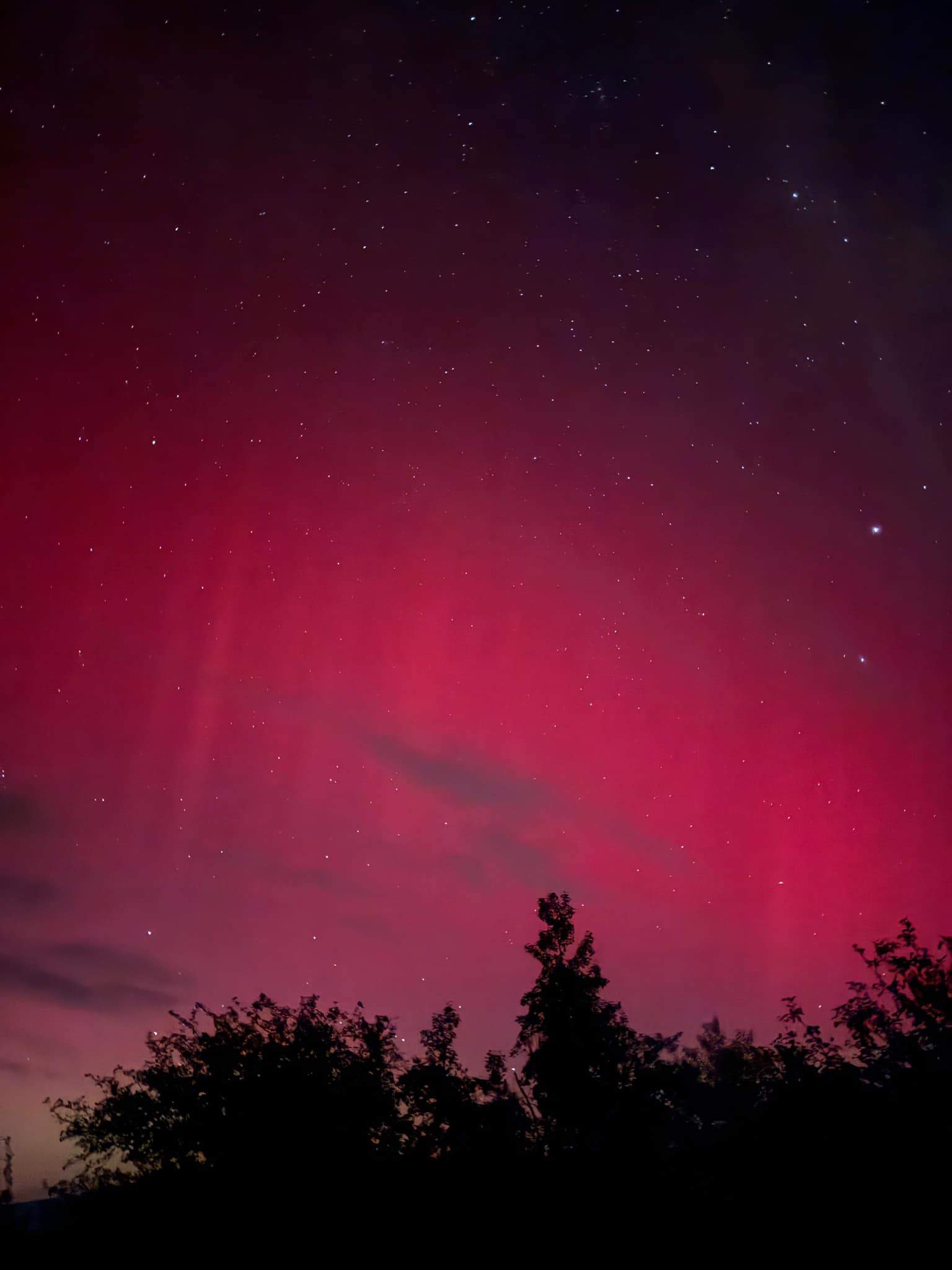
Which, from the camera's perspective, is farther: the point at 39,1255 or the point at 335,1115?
the point at 335,1115

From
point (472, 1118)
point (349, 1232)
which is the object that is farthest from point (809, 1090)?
point (349, 1232)

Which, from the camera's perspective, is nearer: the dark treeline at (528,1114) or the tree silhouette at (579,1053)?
the dark treeline at (528,1114)

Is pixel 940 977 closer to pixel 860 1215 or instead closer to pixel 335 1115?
pixel 860 1215

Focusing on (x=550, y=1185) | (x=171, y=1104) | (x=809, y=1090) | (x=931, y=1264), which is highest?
(x=171, y=1104)

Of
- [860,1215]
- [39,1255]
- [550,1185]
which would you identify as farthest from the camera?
[39,1255]

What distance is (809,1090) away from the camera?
14.1m

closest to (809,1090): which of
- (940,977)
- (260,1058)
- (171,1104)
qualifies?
(940,977)

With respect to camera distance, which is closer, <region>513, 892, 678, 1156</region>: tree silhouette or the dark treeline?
the dark treeline

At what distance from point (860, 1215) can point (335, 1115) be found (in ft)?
37.5

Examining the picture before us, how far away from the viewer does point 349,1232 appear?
15523 millimetres

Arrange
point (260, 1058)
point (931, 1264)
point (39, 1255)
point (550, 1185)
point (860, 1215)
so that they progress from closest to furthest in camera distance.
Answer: point (931, 1264) → point (860, 1215) → point (550, 1185) → point (39, 1255) → point (260, 1058)

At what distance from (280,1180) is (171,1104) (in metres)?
5.45

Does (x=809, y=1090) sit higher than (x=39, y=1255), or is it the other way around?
(x=809, y=1090)

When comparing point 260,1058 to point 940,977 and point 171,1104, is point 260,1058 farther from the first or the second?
point 940,977
